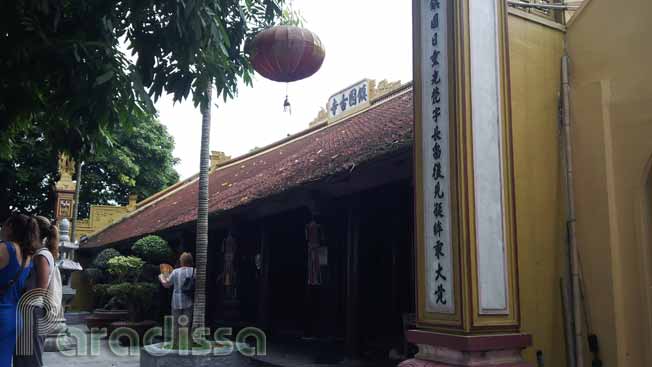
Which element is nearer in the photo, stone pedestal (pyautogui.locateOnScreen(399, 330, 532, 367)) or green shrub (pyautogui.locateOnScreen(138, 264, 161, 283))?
stone pedestal (pyautogui.locateOnScreen(399, 330, 532, 367))

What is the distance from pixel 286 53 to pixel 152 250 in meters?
7.68

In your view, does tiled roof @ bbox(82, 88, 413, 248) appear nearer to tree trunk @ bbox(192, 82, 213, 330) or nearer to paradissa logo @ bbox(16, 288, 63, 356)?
tree trunk @ bbox(192, 82, 213, 330)

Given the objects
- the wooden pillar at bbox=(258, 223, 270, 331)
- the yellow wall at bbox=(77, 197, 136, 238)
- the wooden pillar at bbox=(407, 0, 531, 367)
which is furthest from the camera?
the yellow wall at bbox=(77, 197, 136, 238)

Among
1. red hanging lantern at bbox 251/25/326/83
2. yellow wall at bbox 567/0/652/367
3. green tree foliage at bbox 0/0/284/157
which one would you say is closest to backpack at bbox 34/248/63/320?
green tree foliage at bbox 0/0/284/157

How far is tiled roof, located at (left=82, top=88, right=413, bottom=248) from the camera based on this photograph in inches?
277

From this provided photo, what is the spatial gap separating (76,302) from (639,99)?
66.5 feet

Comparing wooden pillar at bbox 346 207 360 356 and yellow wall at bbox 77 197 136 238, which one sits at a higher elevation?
yellow wall at bbox 77 197 136 238

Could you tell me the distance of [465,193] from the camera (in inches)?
168

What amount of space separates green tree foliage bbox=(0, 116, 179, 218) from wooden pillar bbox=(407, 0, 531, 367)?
1800cm

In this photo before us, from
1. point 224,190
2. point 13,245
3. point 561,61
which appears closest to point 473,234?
point 561,61

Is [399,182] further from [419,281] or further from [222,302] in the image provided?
[222,302]

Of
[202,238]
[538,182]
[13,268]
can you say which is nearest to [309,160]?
[202,238]

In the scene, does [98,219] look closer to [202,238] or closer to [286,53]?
[202,238]

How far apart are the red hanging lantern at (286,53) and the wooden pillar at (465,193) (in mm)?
1885
